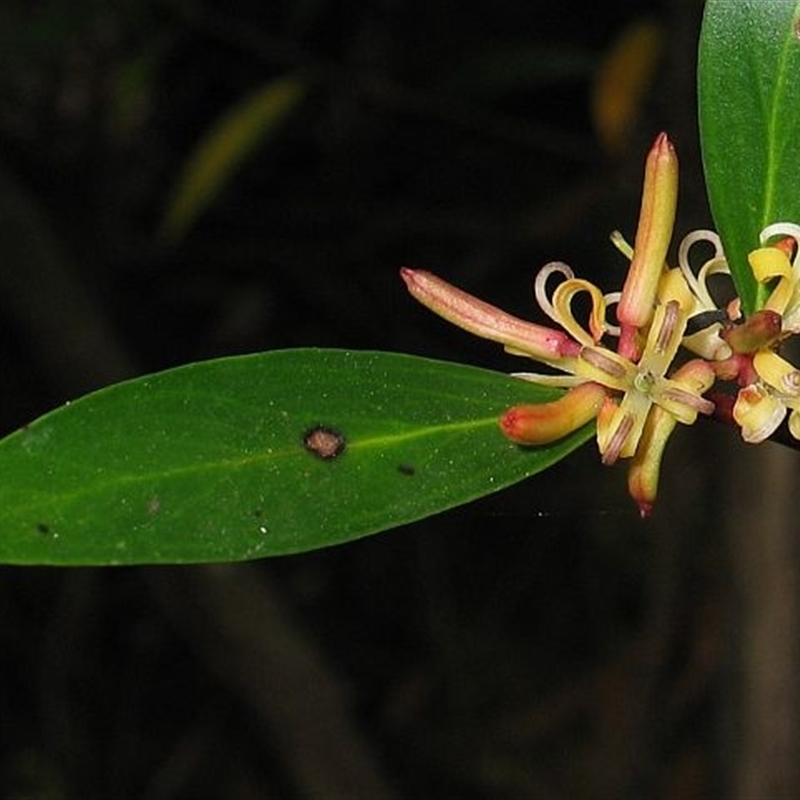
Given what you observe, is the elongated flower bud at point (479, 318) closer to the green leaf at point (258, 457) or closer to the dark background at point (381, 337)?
the green leaf at point (258, 457)

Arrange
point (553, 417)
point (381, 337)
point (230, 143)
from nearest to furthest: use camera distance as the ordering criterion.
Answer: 1. point (553, 417)
2. point (230, 143)
3. point (381, 337)

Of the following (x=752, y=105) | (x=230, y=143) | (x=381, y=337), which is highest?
(x=752, y=105)

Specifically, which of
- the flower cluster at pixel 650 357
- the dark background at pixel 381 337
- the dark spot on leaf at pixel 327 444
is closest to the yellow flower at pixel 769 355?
the flower cluster at pixel 650 357

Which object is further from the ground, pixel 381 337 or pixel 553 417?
pixel 553 417

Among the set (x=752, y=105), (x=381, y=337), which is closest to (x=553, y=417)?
(x=752, y=105)

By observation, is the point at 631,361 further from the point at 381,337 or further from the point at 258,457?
the point at 381,337

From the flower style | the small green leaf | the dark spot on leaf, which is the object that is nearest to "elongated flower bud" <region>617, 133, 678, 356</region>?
the flower style

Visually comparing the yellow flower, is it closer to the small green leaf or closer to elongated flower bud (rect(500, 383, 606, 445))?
elongated flower bud (rect(500, 383, 606, 445))

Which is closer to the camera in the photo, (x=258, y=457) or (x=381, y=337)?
(x=258, y=457)

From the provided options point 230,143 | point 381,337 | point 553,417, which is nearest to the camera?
point 553,417
